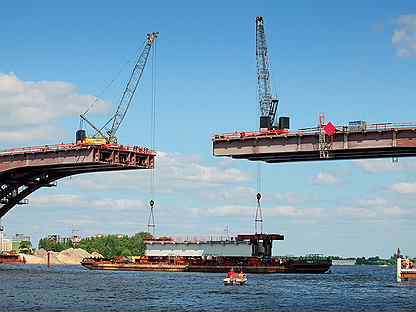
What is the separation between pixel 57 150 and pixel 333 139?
48.2 m

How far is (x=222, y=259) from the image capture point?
14750 cm

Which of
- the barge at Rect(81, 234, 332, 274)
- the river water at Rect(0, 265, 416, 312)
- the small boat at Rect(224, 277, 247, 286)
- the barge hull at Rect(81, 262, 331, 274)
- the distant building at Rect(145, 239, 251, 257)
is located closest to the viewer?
the river water at Rect(0, 265, 416, 312)

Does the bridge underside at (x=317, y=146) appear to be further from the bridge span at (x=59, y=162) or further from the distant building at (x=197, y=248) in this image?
the distant building at (x=197, y=248)

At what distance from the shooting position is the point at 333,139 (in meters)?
99.1

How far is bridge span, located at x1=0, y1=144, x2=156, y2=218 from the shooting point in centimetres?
12562

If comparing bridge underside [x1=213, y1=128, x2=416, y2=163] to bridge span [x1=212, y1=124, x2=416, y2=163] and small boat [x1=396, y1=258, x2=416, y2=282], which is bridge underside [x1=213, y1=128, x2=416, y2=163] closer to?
bridge span [x1=212, y1=124, x2=416, y2=163]

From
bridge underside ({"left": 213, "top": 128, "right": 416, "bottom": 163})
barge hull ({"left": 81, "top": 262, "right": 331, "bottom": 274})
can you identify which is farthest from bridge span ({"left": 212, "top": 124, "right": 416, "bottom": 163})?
barge hull ({"left": 81, "top": 262, "right": 331, "bottom": 274})

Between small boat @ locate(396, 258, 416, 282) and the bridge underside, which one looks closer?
the bridge underside

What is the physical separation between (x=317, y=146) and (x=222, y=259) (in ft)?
171

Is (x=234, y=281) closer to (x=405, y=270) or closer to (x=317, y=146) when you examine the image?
(x=317, y=146)

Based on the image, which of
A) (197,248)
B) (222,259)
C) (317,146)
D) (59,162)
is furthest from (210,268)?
(317,146)

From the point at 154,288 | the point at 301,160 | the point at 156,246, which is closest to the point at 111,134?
the point at 156,246

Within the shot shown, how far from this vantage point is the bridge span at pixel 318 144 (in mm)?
95375

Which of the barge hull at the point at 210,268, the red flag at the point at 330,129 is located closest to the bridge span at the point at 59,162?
the barge hull at the point at 210,268
